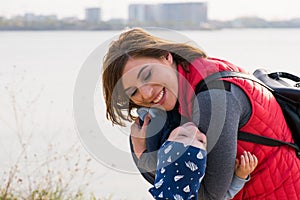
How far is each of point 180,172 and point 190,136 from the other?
75 mm

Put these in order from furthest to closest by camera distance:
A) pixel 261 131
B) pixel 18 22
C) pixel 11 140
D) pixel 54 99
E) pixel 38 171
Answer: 1. pixel 18 22
2. pixel 54 99
3. pixel 11 140
4. pixel 38 171
5. pixel 261 131

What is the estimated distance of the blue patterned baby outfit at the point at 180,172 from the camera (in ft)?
3.87

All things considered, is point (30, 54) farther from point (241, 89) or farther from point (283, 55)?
point (241, 89)

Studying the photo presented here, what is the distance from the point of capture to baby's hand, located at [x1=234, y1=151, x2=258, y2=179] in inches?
50.2

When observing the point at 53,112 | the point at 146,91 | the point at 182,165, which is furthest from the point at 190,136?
the point at 53,112

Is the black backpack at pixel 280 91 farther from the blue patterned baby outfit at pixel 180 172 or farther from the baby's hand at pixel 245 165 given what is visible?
the blue patterned baby outfit at pixel 180 172

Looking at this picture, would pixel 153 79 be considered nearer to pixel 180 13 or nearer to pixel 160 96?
pixel 160 96

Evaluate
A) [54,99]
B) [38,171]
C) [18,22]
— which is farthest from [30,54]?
[38,171]

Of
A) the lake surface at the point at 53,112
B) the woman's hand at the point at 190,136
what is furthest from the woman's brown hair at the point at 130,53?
the lake surface at the point at 53,112

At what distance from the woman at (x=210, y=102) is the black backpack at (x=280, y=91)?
1 cm

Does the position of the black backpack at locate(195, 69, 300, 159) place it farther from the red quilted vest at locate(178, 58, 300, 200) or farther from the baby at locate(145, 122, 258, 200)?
the baby at locate(145, 122, 258, 200)

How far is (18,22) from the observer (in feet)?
17.9

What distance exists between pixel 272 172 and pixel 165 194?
29cm

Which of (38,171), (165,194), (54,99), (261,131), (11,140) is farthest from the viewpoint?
(54,99)
